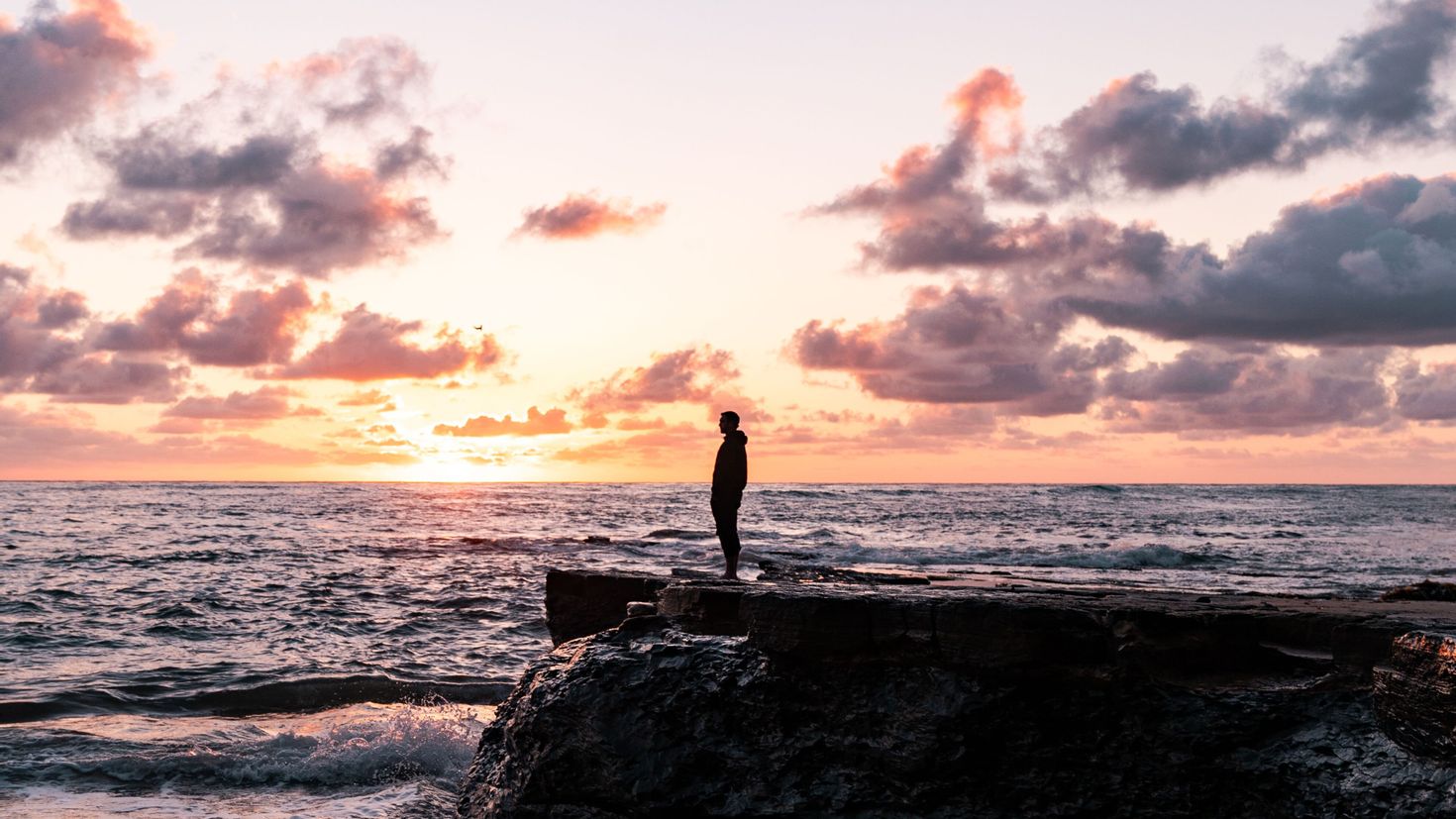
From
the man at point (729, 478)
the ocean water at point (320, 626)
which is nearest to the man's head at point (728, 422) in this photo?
the man at point (729, 478)

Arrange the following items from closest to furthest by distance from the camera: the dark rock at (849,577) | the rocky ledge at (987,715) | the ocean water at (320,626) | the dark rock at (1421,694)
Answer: the dark rock at (1421,694), the rocky ledge at (987,715), the ocean water at (320,626), the dark rock at (849,577)

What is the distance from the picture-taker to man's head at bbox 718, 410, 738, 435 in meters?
11.7

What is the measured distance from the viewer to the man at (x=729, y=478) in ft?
38.3

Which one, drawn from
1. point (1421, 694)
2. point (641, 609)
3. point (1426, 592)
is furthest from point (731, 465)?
point (1426, 592)

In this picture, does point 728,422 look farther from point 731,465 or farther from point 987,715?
point 987,715

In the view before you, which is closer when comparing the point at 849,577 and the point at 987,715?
the point at 987,715

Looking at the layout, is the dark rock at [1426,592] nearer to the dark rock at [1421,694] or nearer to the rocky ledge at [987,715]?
the rocky ledge at [987,715]

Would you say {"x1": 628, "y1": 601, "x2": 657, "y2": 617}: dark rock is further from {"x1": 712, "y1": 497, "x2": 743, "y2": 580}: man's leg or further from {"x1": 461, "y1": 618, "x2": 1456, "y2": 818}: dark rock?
{"x1": 712, "y1": 497, "x2": 743, "y2": 580}: man's leg

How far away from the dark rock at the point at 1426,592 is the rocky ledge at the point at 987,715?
738 centimetres

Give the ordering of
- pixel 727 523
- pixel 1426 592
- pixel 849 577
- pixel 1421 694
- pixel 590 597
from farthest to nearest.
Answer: pixel 1426 592
pixel 849 577
pixel 727 523
pixel 590 597
pixel 1421 694

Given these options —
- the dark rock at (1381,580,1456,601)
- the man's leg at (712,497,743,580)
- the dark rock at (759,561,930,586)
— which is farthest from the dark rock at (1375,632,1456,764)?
the dark rock at (1381,580,1456,601)

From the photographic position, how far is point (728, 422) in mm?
11805

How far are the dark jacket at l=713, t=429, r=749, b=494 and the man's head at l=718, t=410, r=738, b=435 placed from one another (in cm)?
6

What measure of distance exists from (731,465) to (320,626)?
8365 mm
